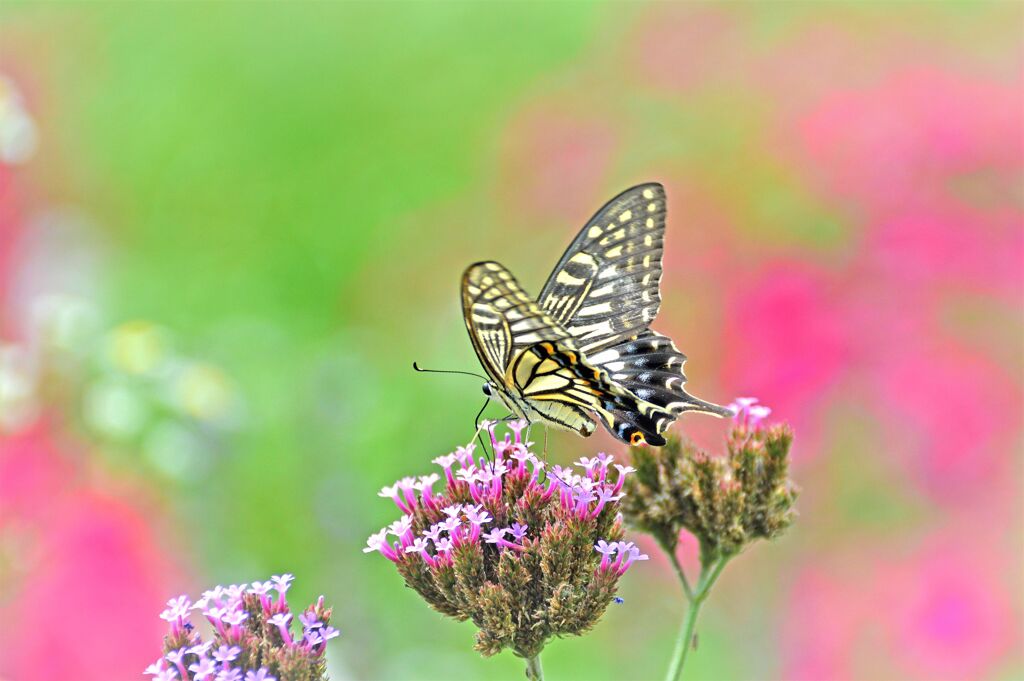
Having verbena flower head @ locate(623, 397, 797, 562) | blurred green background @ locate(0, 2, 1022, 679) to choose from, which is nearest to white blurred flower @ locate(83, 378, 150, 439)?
blurred green background @ locate(0, 2, 1022, 679)

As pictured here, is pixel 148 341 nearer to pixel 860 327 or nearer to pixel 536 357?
pixel 536 357

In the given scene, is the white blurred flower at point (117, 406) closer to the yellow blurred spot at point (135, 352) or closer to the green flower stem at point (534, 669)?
the yellow blurred spot at point (135, 352)

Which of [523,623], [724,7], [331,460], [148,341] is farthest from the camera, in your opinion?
[724,7]

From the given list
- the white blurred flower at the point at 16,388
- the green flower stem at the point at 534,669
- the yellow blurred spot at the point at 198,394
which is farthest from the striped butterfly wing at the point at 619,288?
the white blurred flower at the point at 16,388

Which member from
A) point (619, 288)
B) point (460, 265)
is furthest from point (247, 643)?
point (460, 265)

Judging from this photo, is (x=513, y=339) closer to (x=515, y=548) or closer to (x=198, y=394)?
(x=515, y=548)

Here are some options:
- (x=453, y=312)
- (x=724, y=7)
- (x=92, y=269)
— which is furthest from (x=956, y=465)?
(x=92, y=269)
